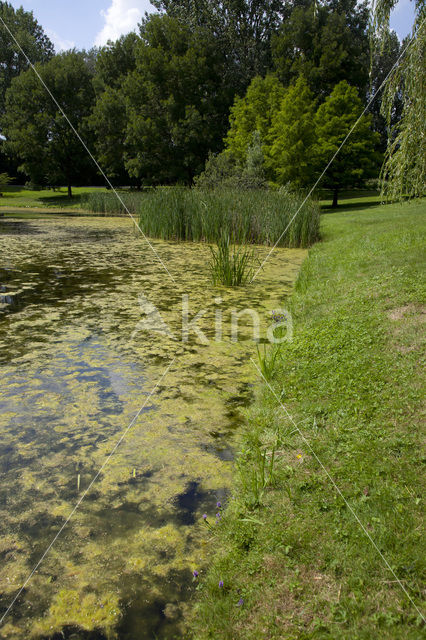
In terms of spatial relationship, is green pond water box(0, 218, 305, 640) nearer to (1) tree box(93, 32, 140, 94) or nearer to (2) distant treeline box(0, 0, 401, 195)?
(2) distant treeline box(0, 0, 401, 195)

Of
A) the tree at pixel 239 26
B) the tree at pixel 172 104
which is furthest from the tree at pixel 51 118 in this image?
the tree at pixel 239 26

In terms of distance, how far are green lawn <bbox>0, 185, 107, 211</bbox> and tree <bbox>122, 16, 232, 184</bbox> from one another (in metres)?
3.91

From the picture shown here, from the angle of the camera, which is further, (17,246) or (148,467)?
(17,246)

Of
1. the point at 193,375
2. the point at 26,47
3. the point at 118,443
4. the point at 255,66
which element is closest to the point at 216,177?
the point at 193,375

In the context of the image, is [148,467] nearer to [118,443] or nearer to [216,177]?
[118,443]

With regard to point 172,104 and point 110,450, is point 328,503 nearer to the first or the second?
point 110,450

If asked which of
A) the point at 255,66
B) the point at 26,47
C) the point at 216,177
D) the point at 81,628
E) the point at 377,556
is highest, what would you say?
the point at 26,47

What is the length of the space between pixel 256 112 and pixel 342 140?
4.62 m

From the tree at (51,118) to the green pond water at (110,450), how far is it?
2444 cm

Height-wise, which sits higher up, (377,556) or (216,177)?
(216,177)

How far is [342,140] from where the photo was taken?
18141 mm

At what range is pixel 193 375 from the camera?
3240mm

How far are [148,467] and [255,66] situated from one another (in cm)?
2910

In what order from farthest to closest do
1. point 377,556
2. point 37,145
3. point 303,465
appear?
point 37,145 → point 303,465 → point 377,556
